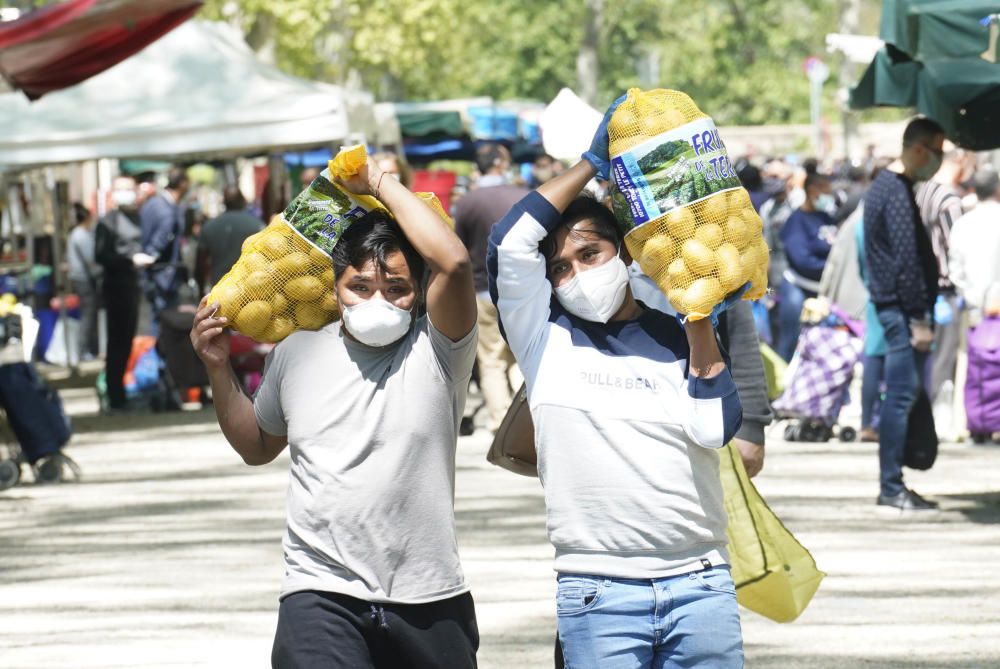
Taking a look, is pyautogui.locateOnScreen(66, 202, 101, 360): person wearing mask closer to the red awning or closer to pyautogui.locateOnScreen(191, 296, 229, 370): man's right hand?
the red awning

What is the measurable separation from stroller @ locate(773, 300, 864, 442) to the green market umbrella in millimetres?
4045

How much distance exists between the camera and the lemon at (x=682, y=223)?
4.08m

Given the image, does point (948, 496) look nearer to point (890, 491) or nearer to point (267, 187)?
point (890, 491)

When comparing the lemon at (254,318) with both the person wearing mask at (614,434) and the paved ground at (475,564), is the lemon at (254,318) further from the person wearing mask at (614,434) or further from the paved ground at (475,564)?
the paved ground at (475,564)

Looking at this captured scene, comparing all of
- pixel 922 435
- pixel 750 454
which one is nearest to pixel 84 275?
pixel 922 435

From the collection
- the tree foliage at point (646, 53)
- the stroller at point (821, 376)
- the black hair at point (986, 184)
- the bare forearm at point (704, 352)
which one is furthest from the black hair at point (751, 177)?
the tree foliage at point (646, 53)

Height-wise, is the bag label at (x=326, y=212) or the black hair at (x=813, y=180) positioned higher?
the bag label at (x=326, y=212)

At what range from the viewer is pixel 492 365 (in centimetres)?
1320

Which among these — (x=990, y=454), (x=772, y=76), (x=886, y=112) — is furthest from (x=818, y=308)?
(x=886, y=112)

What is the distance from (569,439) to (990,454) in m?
9.23

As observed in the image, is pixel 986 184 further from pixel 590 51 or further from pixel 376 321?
pixel 590 51

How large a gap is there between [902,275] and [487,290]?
3743 millimetres

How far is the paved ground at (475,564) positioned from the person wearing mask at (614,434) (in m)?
2.76

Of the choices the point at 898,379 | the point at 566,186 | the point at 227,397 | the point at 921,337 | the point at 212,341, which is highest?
the point at 566,186
